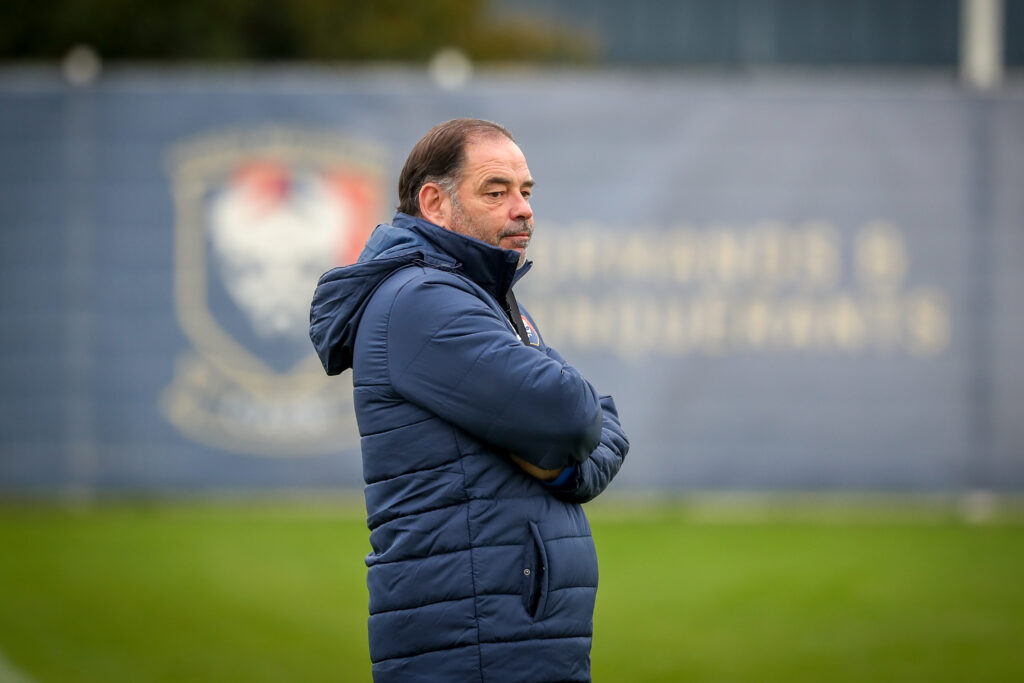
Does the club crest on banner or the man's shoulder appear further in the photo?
the club crest on banner

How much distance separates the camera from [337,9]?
24.3 metres

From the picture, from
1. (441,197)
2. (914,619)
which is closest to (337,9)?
(914,619)

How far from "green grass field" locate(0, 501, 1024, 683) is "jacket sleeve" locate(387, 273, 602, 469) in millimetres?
3000

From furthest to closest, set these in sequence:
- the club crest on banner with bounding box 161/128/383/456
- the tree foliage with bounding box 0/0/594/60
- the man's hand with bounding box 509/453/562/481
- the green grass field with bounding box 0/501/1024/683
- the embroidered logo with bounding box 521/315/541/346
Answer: the tree foliage with bounding box 0/0/594/60
the club crest on banner with bounding box 161/128/383/456
the green grass field with bounding box 0/501/1024/683
the embroidered logo with bounding box 521/315/541/346
the man's hand with bounding box 509/453/562/481

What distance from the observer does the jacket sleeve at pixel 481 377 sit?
8.69ft

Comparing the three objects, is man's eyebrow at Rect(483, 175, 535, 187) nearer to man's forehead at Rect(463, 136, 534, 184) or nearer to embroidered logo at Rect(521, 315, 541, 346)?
man's forehead at Rect(463, 136, 534, 184)

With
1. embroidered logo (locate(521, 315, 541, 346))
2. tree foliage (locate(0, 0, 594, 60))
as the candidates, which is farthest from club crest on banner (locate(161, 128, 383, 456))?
tree foliage (locate(0, 0, 594, 60))

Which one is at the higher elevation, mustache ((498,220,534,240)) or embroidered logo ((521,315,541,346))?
mustache ((498,220,534,240))

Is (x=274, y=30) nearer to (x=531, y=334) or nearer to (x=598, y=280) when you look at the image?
(x=598, y=280)

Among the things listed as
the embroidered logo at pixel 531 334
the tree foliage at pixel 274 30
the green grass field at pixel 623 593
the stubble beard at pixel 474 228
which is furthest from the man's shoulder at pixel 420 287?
the tree foliage at pixel 274 30

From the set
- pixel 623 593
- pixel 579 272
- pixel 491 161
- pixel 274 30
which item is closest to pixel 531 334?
pixel 491 161

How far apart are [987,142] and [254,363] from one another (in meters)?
5.12

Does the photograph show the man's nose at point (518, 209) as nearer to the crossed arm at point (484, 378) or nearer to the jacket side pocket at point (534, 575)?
the crossed arm at point (484, 378)

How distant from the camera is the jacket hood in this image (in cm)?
280
